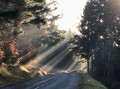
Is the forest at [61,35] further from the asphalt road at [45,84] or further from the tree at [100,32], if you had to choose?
the asphalt road at [45,84]

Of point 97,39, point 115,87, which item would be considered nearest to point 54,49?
point 97,39

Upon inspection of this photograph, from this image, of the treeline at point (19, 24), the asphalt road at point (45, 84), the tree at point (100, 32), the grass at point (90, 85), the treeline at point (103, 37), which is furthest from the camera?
the tree at point (100, 32)

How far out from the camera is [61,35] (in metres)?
49.5

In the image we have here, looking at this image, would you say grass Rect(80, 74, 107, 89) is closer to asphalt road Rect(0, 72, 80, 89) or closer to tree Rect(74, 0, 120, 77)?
asphalt road Rect(0, 72, 80, 89)

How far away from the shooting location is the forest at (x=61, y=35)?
22672 millimetres

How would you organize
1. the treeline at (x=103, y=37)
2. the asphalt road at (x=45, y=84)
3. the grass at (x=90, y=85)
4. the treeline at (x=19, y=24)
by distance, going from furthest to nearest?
1. the treeline at (x=103, y=37)
2. the grass at (x=90, y=85)
3. the treeline at (x=19, y=24)
4. the asphalt road at (x=45, y=84)

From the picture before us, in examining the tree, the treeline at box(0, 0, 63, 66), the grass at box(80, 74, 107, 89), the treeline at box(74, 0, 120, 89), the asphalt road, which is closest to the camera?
the asphalt road

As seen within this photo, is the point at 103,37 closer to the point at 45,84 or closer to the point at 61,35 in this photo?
the point at 61,35

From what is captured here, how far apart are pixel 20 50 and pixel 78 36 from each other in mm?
25694

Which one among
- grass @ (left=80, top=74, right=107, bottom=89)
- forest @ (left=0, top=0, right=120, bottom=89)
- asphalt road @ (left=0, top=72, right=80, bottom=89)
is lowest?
grass @ (left=80, top=74, right=107, bottom=89)

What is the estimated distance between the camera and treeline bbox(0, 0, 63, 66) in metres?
19.8

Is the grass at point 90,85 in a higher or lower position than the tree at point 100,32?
lower

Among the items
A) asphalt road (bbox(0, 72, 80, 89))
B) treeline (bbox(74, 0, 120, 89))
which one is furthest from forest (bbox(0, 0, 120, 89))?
asphalt road (bbox(0, 72, 80, 89))

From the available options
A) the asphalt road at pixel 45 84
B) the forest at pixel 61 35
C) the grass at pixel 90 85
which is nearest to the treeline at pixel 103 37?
the forest at pixel 61 35
